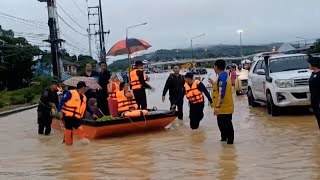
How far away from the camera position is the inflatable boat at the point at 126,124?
1206cm

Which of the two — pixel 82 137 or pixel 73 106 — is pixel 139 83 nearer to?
pixel 82 137

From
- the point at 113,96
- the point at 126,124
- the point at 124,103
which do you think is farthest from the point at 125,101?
the point at 126,124

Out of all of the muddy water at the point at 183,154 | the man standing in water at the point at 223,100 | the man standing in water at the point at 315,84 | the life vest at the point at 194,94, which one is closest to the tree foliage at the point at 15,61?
the muddy water at the point at 183,154

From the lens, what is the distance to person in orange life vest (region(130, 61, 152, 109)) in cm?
1420

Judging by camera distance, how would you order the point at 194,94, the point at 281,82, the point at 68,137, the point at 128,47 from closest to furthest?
the point at 68,137, the point at 194,94, the point at 281,82, the point at 128,47

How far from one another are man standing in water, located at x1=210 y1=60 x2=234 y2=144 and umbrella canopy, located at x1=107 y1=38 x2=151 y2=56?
6.51 m

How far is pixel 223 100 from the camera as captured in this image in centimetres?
966

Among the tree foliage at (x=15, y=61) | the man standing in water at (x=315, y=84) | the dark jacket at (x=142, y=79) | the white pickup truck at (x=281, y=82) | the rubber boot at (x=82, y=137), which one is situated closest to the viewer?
the man standing in water at (x=315, y=84)

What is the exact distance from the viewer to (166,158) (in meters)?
9.12

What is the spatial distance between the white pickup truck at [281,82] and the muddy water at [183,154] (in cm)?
50

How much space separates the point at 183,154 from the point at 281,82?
207 inches

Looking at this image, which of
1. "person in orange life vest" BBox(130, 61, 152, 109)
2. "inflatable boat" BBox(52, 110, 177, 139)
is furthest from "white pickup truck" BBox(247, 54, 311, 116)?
"person in orange life vest" BBox(130, 61, 152, 109)

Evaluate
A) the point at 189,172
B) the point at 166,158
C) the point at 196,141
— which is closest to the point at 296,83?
the point at 196,141

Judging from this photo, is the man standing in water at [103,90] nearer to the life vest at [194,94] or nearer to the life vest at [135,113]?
the life vest at [135,113]
